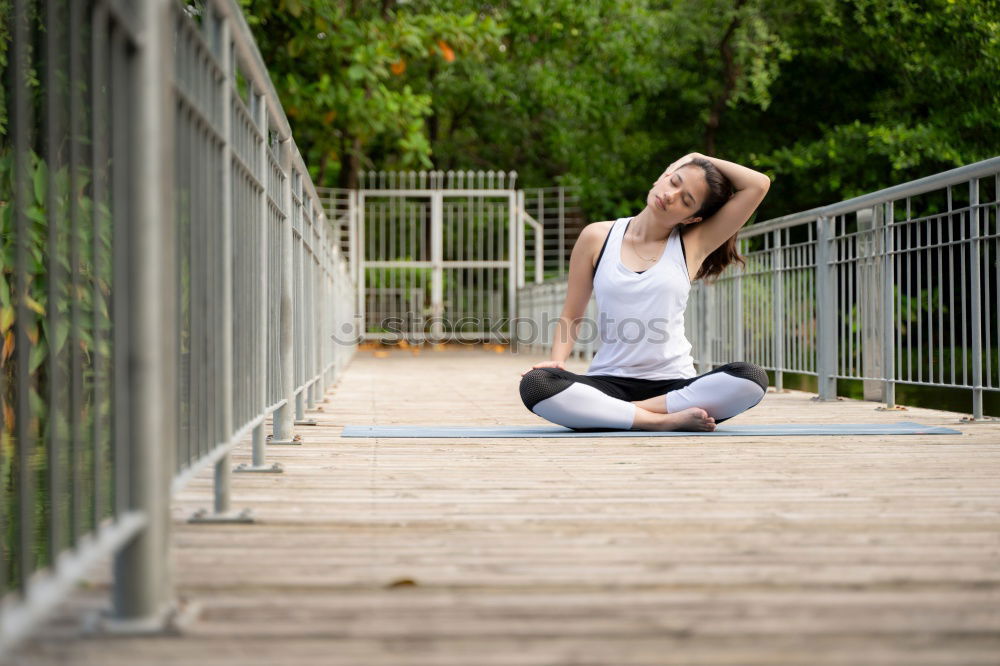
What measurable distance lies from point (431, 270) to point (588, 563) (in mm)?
17576

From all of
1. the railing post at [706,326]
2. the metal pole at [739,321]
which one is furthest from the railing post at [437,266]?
the metal pole at [739,321]

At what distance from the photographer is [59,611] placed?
5.92 ft

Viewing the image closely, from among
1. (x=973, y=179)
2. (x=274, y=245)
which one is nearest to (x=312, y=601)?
(x=274, y=245)

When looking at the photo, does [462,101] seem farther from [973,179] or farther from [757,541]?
[757,541]

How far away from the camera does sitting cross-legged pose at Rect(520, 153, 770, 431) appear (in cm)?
457

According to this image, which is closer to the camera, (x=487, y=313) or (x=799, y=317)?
(x=799, y=317)

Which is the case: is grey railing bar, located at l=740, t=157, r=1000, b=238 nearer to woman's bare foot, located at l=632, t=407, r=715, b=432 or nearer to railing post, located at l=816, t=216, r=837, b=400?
railing post, located at l=816, t=216, r=837, b=400

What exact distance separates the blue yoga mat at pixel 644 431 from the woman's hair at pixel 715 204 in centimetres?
68

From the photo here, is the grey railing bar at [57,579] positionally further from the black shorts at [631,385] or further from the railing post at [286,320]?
the black shorts at [631,385]

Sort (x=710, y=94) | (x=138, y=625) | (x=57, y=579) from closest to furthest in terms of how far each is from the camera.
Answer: (x=57, y=579) < (x=138, y=625) < (x=710, y=94)

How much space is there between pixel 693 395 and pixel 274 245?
1.79m

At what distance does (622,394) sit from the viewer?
15.5 feet

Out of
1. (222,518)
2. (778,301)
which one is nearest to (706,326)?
(778,301)

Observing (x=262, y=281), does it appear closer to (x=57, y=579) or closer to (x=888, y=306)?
(x=57, y=579)
